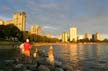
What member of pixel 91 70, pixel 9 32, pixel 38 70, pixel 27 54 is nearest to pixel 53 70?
pixel 38 70

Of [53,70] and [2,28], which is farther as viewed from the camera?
[2,28]

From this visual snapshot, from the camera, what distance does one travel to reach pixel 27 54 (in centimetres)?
3403

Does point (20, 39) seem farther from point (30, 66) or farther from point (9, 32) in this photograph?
point (30, 66)

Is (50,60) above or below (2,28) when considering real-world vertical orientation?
below

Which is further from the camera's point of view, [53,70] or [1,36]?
[1,36]

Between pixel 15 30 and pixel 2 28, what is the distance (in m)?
9.66

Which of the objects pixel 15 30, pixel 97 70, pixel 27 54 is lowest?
pixel 97 70

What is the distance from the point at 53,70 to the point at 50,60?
421 cm

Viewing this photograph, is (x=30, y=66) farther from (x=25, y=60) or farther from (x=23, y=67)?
(x=25, y=60)

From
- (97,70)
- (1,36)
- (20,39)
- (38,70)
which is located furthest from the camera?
(20,39)

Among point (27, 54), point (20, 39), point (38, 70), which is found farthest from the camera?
point (20, 39)

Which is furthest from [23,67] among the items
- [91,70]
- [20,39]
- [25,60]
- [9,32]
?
[20,39]

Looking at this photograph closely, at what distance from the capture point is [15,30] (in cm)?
17300

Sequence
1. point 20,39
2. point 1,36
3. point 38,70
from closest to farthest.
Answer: point 38,70 < point 1,36 < point 20,39
